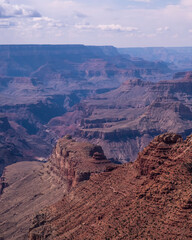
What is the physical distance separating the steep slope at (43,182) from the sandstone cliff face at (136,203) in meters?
15.5

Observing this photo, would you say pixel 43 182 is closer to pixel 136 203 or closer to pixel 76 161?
pixel 76 161

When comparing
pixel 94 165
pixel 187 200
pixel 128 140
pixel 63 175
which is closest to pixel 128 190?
pixel 187 200

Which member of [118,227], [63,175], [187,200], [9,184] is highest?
[187,200]

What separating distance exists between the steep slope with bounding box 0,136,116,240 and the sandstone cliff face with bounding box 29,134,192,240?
15477 mm

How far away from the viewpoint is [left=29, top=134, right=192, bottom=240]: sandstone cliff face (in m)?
42.3

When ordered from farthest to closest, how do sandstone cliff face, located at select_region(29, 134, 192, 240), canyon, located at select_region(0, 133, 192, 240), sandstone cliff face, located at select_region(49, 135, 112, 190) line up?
1. sandstone cliff face, located at select_region(49, 135, 112, 190)
2. canyon, located at select_region(0, 133, 192, 240)
3. sandstone cliff face, located at select_region(29, 134, 192, 240)

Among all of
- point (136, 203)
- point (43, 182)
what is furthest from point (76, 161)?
point (136, 203)

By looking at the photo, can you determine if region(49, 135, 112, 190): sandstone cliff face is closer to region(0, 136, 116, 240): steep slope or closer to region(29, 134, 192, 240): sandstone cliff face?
region(0, 136, 116, 240): steep slope

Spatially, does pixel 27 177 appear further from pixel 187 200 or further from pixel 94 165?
pixel 187 200

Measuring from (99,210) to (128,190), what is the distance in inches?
168

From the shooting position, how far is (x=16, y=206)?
311 feet

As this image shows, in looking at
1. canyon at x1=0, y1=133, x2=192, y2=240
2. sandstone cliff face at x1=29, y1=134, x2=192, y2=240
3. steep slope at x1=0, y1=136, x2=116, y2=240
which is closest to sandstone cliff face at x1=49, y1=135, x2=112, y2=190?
steep slope at x1=0, y1=136, x2=116, y2=240

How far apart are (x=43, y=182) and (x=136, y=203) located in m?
59.7

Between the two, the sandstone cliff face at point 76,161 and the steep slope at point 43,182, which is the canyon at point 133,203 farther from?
the steep slope at point 43,182
